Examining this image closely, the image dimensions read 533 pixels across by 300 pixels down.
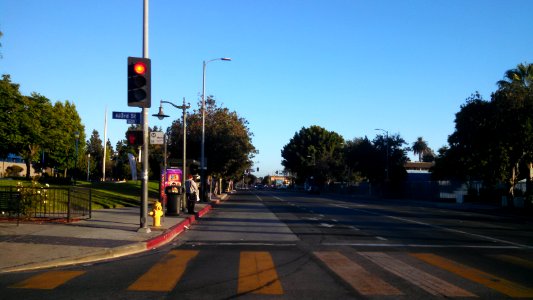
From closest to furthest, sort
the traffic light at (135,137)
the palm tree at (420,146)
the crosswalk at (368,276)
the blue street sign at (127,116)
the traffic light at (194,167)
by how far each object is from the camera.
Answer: the crosswalk at (368,276) → the traffic light at (135,137) → the blue street sign at (127,116) → the traffic light at (194,167) → the palm tree at (420,146)

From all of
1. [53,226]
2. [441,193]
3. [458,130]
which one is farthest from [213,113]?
[53,226]

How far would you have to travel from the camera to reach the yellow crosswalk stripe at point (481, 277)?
328 inches

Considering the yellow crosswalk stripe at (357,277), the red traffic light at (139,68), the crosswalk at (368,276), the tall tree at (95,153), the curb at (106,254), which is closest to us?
the yellow crosswalk stripe at (357,277)

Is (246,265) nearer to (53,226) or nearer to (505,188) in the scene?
(53,226)

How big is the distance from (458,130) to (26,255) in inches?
1386

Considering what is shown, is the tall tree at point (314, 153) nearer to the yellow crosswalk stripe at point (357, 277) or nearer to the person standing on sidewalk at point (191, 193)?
the person standing on sidewalk at point (191, 193)

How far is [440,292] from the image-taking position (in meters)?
8.20

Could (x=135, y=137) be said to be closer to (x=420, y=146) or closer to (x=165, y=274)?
(x=165, y=274)

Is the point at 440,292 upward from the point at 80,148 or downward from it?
downward

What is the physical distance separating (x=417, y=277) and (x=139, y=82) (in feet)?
31.3

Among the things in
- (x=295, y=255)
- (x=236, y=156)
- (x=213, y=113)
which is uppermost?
(x=213, y=113)

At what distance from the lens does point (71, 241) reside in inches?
511

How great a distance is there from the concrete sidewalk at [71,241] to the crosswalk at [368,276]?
38.6 inches

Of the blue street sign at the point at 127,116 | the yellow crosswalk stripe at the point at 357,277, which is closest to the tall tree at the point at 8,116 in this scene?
the blue street sign at the point at 127,116
